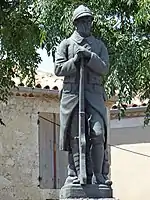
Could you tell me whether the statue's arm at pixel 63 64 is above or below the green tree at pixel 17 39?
below

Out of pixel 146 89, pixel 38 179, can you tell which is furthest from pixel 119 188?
pixel 146 89

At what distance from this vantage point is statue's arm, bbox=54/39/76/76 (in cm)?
754

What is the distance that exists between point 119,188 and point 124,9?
7.67 m

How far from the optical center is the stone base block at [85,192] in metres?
7.28

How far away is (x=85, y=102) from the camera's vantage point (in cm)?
754

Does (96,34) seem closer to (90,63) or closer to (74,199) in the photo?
(90,63)

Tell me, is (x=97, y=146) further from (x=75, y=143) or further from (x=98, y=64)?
(x=98, y=64)

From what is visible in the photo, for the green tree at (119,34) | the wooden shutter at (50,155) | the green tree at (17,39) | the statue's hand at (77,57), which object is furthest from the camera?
the wooden shutter at (50,155)

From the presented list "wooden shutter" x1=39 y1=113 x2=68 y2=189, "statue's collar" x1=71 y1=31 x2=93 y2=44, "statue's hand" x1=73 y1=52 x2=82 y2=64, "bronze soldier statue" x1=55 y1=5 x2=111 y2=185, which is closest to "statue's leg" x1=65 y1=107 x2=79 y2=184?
"bronze soldier statue" x1=55 y1=5 x2=111 y2=185

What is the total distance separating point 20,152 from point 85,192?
680 centimetres

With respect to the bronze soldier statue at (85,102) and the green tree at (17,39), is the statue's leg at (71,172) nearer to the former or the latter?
the bronze soldier statue at (85,102)

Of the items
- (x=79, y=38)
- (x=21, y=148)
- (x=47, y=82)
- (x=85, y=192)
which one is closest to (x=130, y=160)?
(x=47, y=82)

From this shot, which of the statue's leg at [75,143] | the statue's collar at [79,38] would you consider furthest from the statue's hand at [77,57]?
the statue's leg at [75,143]

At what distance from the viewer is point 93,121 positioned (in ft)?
24.6
